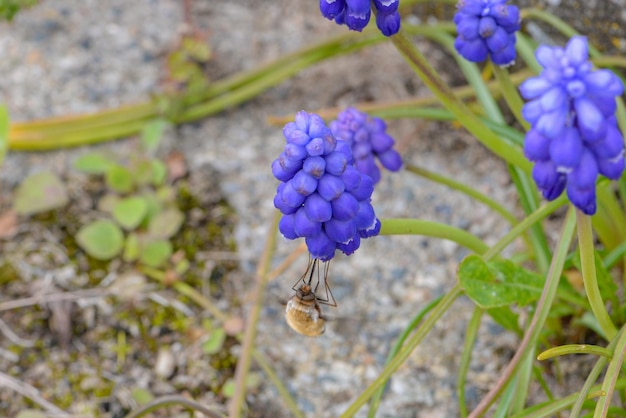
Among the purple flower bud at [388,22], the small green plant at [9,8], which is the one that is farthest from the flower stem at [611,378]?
the small green plant at [9,8]

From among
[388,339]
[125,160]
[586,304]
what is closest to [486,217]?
[388,339]

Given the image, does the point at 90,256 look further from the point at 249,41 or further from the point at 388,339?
the point at 249,41

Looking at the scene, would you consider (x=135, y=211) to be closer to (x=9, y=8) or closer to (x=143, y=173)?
(x=143, y=173)

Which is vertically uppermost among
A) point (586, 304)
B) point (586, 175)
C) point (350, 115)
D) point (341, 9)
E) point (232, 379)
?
point (341, 9)

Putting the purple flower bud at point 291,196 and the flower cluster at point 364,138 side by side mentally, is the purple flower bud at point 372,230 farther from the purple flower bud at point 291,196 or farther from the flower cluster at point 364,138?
the flower cluster at point 364,138

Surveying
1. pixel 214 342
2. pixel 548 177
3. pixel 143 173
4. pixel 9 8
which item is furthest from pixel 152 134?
pixel 548 177

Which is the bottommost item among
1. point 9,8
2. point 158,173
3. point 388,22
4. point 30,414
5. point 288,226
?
point 30,414
